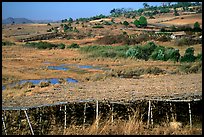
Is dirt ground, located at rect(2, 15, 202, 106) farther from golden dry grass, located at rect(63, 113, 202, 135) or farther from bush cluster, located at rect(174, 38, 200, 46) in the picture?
golden dry grass, located at rect(63, 113, 202, 135)

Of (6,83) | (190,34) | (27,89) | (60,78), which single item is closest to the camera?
(27,89)

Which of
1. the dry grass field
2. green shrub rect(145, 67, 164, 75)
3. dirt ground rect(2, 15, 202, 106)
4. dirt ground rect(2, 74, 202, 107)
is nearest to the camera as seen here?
the dry grass field

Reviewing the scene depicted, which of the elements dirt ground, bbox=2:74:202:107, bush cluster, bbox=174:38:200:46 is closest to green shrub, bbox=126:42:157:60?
bush cluster, bbox=174:38:200:46

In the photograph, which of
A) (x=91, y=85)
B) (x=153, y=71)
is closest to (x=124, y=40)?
(x=153, y=71)

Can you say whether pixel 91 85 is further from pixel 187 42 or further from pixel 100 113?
pixel 187 42

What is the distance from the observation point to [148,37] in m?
57.1

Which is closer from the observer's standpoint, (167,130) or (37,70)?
(167,130)

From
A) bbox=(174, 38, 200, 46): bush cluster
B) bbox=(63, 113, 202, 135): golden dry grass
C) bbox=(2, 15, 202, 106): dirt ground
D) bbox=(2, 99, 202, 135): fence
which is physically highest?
bbox=(63, 113, 202, 135): golden dry grass

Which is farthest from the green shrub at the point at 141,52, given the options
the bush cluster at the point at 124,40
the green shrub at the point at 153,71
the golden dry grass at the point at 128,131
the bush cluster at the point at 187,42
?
the golden dry grass at the point at 128,131

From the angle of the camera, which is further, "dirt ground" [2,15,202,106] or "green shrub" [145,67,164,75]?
"green shrub" [145,67,164,75]

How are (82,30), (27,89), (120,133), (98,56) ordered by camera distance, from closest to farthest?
(120,133)
(27,89)
(98,56)
(82,30)

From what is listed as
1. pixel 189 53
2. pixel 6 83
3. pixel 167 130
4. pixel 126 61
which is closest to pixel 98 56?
pixel 126 61

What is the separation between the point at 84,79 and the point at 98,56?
1623 centimetres

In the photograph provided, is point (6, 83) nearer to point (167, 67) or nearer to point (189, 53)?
point (167, 67)
